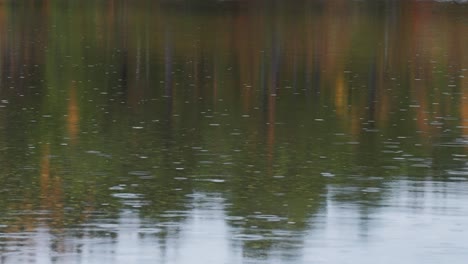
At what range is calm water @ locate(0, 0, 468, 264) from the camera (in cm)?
2533

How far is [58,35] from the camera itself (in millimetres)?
86188

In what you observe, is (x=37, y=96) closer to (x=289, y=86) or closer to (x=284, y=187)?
(x=289, y=86)

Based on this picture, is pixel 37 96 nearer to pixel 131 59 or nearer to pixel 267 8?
pixel 131 59

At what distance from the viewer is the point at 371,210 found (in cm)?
2858

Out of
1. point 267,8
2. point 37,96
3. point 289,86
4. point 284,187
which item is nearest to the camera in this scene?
point 284,187

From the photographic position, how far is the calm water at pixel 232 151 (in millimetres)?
25328

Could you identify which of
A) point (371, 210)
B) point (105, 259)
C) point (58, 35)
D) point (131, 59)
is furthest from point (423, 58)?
point (105, 259)

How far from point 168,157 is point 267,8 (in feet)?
298

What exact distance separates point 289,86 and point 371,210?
1071 inches

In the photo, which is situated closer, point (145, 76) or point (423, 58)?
point (145, 76)

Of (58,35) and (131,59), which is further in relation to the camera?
(58,35)

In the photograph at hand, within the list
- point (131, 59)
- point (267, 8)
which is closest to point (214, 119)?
point (131, 59)

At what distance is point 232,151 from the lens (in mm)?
37094

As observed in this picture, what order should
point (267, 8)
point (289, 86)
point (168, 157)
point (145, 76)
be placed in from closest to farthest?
point (168, 157) < point (289, 86) < point (145, 76) < point (267, 8)
